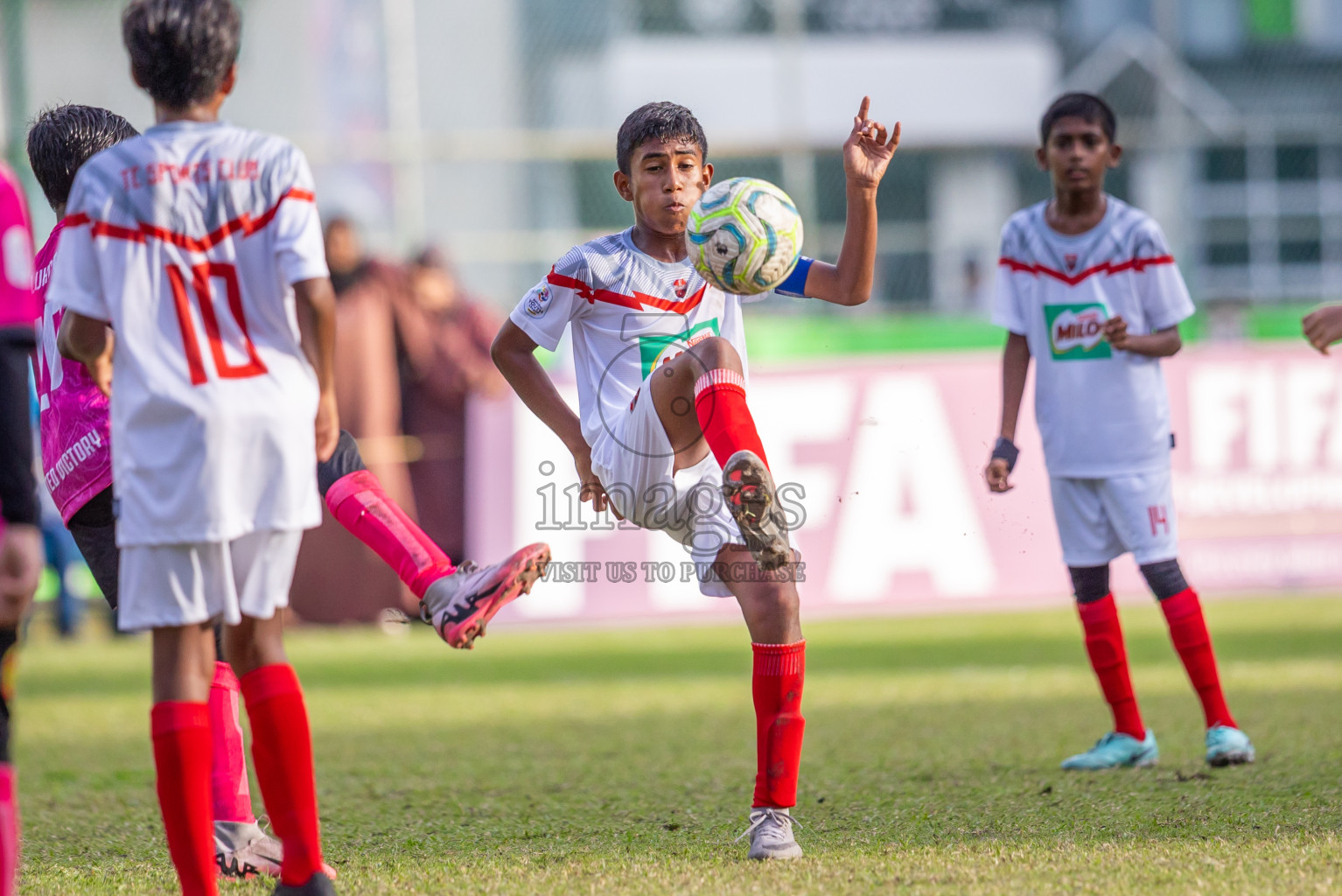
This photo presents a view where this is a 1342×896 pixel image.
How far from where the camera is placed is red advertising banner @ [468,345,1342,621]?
10.2 meters

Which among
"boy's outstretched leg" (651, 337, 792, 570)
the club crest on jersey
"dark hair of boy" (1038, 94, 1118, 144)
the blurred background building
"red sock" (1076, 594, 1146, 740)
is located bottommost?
"red sock" (1076, 594, 1146, 740)

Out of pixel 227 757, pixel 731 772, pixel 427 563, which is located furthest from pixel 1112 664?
pixel 227 757

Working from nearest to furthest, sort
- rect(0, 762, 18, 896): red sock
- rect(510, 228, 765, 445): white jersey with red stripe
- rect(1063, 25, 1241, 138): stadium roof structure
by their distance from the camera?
rect(0, 762, 18, 896): red sock < rect(510, 228, 765, 445): white jersey with red stripe < rect(1063, 25, 1241, 138): stadium roof structure

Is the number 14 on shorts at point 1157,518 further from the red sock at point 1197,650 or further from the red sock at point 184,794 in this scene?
the red sock at point 184,794

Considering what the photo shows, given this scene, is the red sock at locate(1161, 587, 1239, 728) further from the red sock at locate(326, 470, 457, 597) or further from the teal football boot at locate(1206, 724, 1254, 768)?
the red sock at locate(326, 470, 457, 597)

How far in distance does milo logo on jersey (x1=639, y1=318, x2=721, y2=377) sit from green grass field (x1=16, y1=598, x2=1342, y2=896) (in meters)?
1.24

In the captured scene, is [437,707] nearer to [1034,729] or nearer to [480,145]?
[1034,729]

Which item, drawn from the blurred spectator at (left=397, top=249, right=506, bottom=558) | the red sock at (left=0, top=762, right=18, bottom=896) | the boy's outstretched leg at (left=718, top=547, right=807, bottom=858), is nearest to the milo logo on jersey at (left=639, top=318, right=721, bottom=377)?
the boy's outstretched leg at (left=718, top=547, right=807, bottom=858)

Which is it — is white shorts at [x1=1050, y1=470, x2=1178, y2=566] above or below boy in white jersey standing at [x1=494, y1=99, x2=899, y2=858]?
below

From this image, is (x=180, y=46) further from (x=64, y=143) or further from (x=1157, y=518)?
(x=1157, y=518)

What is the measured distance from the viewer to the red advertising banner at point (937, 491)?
1016 centimetres

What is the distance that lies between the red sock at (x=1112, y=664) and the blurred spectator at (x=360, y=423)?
21.2 feet

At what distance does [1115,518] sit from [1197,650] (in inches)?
20.1

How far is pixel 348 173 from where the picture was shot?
11914mm
